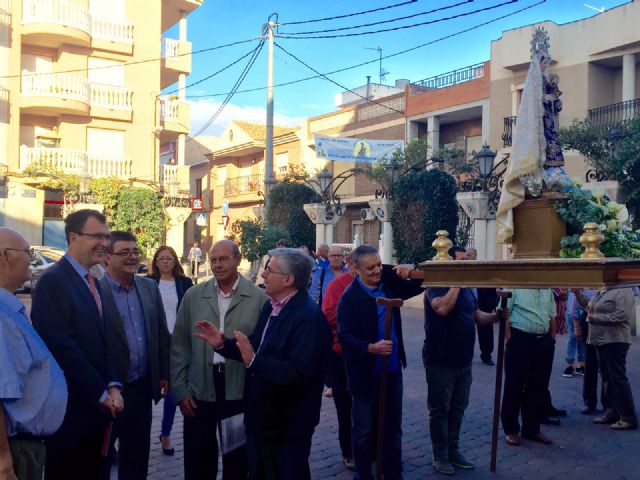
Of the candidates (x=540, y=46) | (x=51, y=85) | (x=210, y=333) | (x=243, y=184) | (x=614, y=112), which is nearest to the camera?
(x=210, y=333)

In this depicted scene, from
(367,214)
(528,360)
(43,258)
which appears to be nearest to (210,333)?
(528,360)

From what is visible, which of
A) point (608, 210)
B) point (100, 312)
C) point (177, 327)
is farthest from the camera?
point (177, 327)

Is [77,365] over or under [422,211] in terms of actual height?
under

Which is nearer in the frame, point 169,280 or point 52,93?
point 169,280

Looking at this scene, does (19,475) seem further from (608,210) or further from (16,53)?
(16,53)

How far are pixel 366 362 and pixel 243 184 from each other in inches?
1487

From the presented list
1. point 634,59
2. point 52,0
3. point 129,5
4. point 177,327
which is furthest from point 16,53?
point 177,327

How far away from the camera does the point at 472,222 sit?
17.6m

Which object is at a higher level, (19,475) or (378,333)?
(378,333)

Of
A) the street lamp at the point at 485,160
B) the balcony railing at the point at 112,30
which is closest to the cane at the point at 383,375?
the street lamp at the point at 485,160

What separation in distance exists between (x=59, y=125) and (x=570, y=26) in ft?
65.1

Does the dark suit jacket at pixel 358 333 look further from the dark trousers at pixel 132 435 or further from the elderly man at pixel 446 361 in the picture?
the dark trousers at pixel 132 435

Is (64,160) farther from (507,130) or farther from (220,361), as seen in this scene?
(220,361)

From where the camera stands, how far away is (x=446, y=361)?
5.82 m
